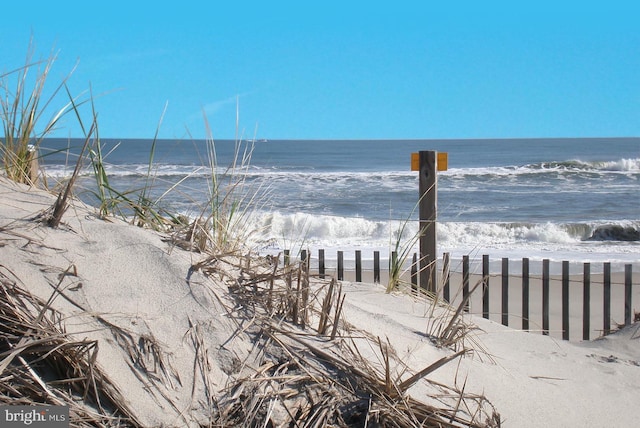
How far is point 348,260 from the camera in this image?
32.0ft

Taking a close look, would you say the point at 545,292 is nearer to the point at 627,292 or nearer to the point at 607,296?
the point at 607,296

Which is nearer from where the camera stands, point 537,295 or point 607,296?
point 607,296

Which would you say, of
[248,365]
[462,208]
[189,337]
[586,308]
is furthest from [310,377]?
[462,208]

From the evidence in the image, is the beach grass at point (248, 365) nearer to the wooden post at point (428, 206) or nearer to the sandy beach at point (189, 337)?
the sandy beach at point (189, 337)

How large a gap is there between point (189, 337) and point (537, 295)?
6.66 m

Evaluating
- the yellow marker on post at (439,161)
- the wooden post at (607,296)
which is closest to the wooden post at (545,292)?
the wooden post at (607,296)

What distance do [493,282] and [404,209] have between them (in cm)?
1038

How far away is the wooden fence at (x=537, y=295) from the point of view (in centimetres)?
607

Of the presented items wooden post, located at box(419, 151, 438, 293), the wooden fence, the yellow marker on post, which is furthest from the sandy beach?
the yellow marker on post

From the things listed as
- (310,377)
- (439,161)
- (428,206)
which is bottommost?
(310,377)

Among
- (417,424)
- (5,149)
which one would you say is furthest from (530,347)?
(5,149)

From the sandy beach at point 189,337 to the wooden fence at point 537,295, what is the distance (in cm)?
109

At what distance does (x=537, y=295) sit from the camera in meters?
8.39

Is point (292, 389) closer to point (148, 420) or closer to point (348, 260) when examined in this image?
point (148, 420)
